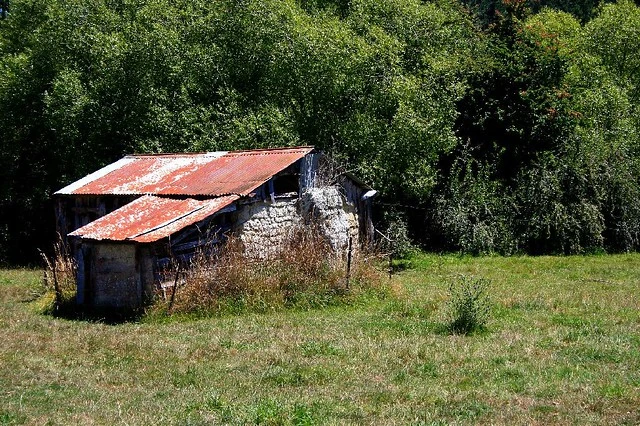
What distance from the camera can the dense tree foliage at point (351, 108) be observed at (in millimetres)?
23906

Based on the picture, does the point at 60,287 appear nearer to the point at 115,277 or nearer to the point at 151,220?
the point at 115,277

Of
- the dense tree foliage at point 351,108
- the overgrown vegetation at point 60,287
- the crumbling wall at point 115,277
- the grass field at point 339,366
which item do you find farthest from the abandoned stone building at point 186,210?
the dense tree foliage at point 351,108

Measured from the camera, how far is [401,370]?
1048 cm

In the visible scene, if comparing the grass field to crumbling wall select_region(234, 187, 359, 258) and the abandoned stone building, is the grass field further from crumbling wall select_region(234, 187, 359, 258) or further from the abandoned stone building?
crumbling wall select_region(234, 187, 359, 258)

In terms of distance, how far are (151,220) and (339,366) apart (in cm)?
709

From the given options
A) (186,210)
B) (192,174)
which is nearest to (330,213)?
(192,174)

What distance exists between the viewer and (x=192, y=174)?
1948 centimetres

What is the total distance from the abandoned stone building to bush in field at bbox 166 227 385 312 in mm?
504

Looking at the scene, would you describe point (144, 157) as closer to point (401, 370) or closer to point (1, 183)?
point (1, 183)

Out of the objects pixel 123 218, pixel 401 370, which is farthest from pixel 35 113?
pixel 401 370

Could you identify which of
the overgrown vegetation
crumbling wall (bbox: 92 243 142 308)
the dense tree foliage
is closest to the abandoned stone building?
crumbling wall (bbox: 92 243 142 308)

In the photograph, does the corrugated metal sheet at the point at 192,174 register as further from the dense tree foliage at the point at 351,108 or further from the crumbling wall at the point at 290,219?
the dense tree foliage at the point at 351,108

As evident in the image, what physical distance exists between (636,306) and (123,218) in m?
11.1

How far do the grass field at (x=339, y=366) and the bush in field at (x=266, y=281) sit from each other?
1.56 ft
